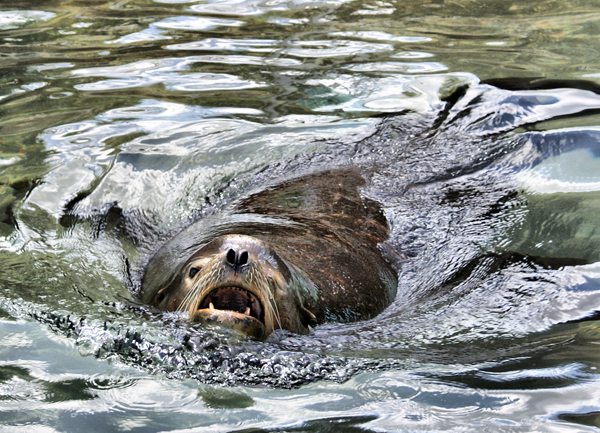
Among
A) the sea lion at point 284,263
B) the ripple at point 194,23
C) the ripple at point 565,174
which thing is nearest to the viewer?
the sea lion at point 284,263

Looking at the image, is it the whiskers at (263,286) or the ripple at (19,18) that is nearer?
the whiskers at (263,286)

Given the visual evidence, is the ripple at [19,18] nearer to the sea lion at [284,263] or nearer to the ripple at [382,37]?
the ripple at [382,37]

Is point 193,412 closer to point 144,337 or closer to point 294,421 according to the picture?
point 294,421

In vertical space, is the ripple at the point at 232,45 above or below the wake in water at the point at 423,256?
above

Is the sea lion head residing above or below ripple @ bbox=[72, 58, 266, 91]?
below

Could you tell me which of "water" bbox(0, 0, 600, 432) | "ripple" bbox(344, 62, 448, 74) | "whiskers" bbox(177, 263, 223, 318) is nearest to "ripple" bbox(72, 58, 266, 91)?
"water" bbox(0, 0, 600, 432)

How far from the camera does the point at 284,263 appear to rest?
14.0 feet

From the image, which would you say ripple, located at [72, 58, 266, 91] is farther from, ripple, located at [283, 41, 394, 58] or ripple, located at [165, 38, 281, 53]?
ripple, located at [283, 41, 394, 58]

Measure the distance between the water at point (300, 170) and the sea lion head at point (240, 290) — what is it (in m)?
0.12

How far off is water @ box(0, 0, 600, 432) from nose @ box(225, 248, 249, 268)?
38 centimetres

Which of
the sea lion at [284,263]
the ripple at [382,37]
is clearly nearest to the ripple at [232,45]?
the ripple at [382,37]

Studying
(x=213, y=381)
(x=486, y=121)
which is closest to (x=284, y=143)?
(x=486, y=121)

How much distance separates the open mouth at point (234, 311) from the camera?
3.75 m

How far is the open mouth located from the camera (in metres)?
3.75
